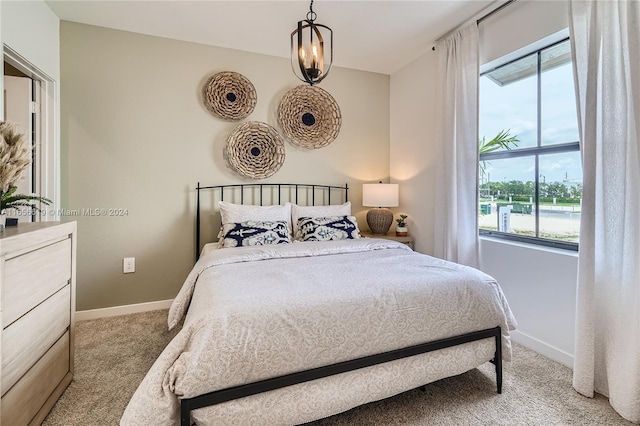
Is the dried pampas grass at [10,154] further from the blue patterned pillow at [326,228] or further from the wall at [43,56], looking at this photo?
the blue patterned pillow at [326,228]

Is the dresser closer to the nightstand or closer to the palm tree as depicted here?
the nightstand

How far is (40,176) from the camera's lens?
2.41 m

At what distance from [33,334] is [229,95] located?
244cm

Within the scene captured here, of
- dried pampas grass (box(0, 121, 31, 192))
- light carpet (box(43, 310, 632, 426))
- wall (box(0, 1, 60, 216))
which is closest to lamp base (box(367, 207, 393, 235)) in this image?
light carpet (box(43, 310, 632, 426))

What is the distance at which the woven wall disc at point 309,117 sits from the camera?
3.25m

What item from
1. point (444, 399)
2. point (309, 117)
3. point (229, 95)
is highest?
point (229, 95)

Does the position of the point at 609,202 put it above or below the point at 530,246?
above

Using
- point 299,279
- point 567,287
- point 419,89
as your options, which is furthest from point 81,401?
point 419,89

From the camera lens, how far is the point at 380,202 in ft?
11.0

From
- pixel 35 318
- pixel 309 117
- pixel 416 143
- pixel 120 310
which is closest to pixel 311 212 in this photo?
pixel 309 117

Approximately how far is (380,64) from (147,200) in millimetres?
2923

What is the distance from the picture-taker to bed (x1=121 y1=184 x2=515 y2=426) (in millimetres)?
1154

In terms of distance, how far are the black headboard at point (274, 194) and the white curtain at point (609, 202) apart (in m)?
2.27

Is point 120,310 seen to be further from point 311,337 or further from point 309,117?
point 309,117
